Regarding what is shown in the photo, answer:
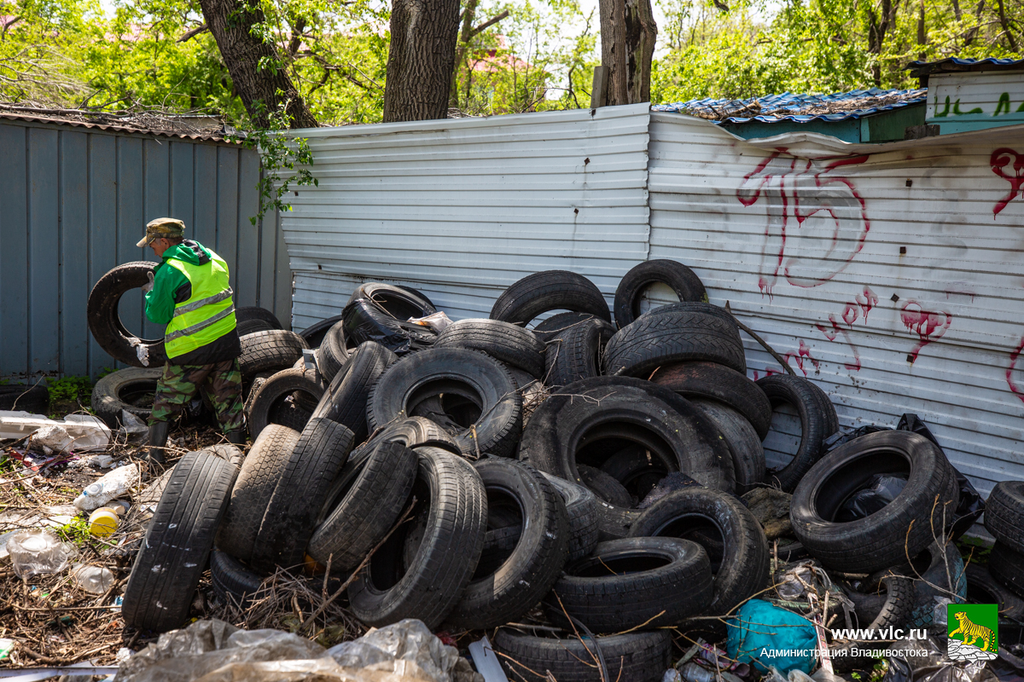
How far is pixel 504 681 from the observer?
10.4 feet

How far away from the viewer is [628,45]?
27.4ft

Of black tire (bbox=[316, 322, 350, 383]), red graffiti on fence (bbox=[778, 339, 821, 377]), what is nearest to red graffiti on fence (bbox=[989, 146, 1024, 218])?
red graffiti on fence (bbox=[778, 339, 821, 377])

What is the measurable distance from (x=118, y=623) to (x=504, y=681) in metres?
2.09

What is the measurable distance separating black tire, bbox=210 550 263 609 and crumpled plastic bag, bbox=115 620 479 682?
1.82 ft

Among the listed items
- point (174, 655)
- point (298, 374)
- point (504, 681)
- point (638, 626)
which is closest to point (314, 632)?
point (174, 655)

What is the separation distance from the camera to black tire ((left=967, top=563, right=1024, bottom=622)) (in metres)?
3.63

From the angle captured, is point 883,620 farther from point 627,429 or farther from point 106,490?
point 106,490

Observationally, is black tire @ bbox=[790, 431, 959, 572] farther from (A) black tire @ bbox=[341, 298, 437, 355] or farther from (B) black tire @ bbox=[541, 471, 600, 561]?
(A) black tire @ bbox=[341, 298, 437, 355]

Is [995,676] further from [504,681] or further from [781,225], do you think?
[781,225]

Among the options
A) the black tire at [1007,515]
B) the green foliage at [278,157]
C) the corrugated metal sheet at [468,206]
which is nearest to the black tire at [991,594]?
the black tire at [1007,515]

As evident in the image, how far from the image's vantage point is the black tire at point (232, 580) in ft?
11.6

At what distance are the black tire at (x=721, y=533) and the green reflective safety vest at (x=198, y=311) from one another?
12.3 ft

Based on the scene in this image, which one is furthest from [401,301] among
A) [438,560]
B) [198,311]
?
[438,560]

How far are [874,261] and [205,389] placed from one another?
550 centimetres
